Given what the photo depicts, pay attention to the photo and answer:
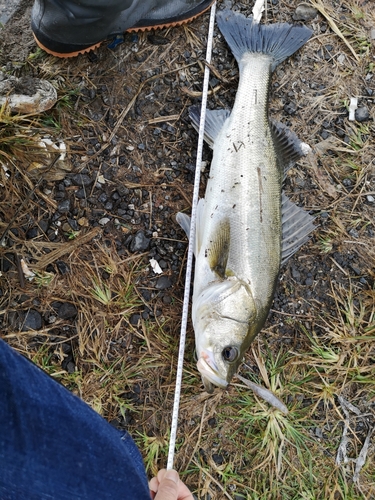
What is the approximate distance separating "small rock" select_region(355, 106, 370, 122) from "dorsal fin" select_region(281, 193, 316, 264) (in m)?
1.12

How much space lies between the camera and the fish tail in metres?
3.46

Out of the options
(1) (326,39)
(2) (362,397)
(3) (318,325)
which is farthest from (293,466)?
(1) (326,39)

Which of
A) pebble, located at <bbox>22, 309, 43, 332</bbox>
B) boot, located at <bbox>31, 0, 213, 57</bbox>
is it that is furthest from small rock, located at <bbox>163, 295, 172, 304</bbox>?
boot, located at <bbox>31, 0, 213, 57</bbox>

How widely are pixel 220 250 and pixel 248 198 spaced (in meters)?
0.41

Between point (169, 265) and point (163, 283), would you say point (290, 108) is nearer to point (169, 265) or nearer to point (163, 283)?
point (169, 265)

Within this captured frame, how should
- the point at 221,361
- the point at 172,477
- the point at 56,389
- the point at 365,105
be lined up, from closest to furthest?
1. the point at 56,389
2. the point at 172,477
3. the point at 221,361
4. the point at 365,105

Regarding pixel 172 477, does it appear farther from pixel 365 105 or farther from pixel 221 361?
pixel 365 105

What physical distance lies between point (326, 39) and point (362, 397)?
2.97 m

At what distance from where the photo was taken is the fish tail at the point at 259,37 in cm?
346

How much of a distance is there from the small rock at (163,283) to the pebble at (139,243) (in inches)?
10.3

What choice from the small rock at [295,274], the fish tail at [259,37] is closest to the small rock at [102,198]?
the fish tail at [259,37]

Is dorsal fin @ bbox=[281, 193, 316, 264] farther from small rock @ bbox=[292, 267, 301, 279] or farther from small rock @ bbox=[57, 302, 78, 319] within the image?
small rock @ bbox=[57, 302, 78, 319]

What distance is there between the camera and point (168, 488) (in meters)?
2.48

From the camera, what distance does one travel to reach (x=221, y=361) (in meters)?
2.86
